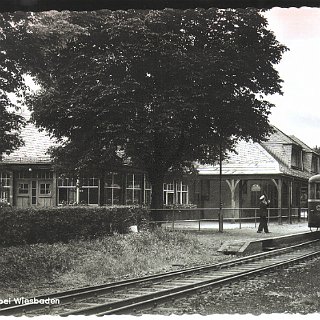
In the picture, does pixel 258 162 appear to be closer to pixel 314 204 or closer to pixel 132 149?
pixel 314 204

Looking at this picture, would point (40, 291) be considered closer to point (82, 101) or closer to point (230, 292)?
point (230, 292)

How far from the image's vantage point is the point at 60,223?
15773 millimetres

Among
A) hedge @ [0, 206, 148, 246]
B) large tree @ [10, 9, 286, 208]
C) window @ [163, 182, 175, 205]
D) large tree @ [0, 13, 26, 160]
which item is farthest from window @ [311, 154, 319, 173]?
large tree @ [0, 13, 26, 160]

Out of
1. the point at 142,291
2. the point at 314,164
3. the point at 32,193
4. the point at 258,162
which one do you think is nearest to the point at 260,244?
the point at 142,291

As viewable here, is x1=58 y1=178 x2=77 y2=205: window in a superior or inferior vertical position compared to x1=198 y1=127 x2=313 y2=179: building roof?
inferior

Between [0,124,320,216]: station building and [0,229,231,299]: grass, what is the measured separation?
720 cm

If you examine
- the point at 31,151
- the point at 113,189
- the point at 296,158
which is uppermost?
the point at 296,158

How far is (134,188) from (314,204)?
10.7 m

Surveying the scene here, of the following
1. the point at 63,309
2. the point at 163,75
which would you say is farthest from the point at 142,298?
the point at 163,75

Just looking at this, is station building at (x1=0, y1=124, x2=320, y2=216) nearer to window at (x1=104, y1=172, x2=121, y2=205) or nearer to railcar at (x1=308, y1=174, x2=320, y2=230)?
window at (x1=104, y1=172, x2=121, y2=205)

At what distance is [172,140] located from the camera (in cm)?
2197

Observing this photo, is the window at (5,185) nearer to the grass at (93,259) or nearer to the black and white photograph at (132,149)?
the black and white photograph at (132,149)

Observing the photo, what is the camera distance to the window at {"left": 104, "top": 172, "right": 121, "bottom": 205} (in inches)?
1136

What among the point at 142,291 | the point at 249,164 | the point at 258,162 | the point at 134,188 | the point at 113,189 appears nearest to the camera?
the point at 142,291
